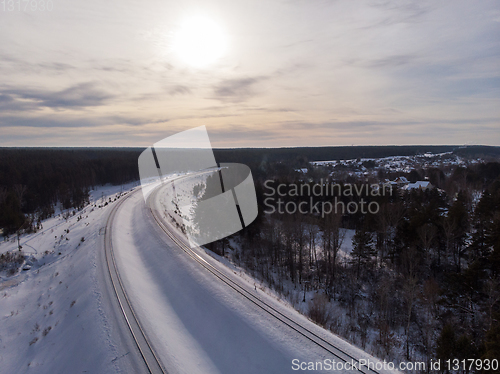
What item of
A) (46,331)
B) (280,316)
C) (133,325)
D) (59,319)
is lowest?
(46,331)

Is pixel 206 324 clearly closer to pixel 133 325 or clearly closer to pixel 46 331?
pixel 133 325

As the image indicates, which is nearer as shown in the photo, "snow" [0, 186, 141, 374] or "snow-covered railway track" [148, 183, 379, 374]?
"snow-covered railway track" [148, 183, 379, 374]

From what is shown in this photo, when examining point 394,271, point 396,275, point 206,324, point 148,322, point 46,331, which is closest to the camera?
point 148,322

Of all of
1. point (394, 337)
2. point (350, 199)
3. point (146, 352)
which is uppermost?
point (146, 352)

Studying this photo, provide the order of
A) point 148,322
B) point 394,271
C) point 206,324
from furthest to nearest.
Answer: point 394,271 → point 206,324 → point 148,322

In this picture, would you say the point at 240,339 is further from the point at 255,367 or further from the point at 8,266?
the point at 8,266

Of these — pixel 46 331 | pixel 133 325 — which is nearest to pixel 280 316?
pixel 133 325

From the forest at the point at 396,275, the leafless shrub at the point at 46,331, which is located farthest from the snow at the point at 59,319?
the forest at the point at 396,275

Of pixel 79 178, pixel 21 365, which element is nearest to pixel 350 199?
pixel 21 365

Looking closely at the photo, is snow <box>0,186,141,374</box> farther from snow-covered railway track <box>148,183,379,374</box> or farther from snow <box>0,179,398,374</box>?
snow-covered railway track <box>148,183,379,374</box>

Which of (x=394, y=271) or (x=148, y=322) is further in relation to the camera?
(x=394, y=271)

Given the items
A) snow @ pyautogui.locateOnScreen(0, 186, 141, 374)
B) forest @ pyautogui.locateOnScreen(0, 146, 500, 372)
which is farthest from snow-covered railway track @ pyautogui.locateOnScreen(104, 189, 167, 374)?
forest @ pyautogui.locateOnScreen(0, 146, 500, 372)
